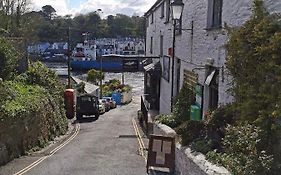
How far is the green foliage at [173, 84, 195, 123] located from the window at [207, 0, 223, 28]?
270cm

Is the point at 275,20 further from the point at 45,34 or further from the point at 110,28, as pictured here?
the point at 110,28

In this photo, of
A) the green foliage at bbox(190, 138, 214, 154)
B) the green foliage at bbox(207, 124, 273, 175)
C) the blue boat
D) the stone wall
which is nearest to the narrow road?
the stone wall

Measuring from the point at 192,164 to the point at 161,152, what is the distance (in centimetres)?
229

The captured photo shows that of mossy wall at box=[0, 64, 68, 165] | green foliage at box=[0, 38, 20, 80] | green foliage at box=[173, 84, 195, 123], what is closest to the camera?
green foliage at box=[173, 84, 195, 123]

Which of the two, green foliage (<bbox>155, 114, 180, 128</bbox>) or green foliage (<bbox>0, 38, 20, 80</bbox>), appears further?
green foliage (<bbox>0, 38, 20, 80</bbox>)

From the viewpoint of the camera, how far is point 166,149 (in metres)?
11.0

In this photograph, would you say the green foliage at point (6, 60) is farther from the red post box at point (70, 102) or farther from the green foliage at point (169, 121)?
the red post box at point (70, 102)

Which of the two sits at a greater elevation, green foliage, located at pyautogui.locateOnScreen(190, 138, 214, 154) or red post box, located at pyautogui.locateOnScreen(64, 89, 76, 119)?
green foliage, located at pyautogui.locateOnScreen(190, 138, 214, 154)

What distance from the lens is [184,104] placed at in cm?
1502

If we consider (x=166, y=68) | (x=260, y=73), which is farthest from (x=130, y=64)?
(x=260, y=73)

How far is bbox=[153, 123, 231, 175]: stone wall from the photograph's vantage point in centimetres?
756

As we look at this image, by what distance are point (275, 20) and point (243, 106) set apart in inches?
63.2

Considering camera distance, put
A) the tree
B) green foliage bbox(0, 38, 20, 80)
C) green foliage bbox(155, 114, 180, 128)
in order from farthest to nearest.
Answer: the tree
green foliage bbox(0, 38, 20, 80)
green foliage bbox(155, 114, 180, 128)

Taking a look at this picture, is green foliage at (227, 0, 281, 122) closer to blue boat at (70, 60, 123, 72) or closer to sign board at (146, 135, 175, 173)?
sign board at (146, 135, 175, 173)
